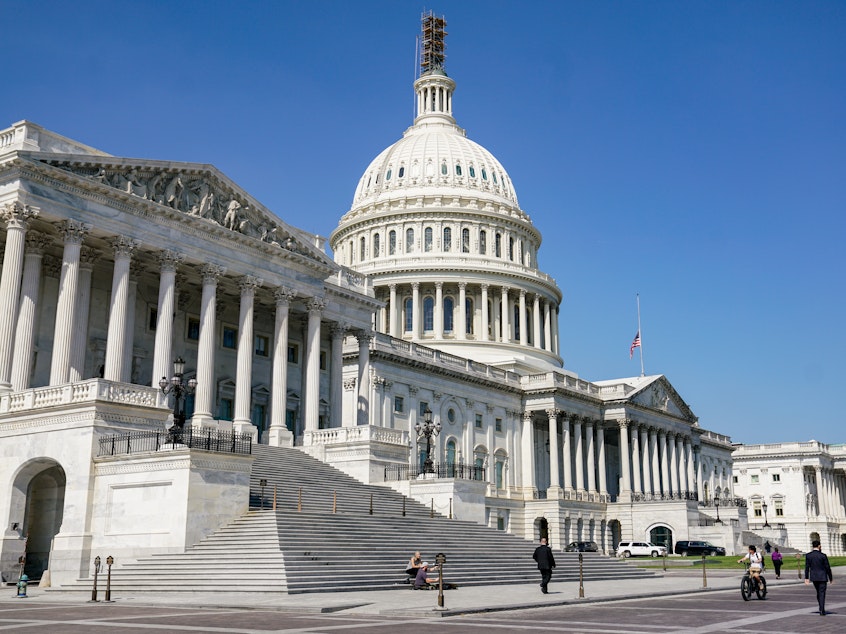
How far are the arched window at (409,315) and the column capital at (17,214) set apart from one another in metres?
69.8

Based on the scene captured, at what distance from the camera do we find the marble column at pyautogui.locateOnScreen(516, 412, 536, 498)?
94812mm

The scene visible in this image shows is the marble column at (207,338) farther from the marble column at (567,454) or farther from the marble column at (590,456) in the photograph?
the marble column at (590,456)

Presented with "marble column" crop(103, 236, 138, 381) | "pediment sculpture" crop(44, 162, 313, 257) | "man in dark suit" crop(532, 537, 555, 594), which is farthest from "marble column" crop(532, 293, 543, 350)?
"man in dark suit" crop(532, 537, 555, 594)

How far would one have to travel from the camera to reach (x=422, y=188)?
121m

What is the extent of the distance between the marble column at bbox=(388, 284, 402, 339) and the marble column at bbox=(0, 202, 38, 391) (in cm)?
6736

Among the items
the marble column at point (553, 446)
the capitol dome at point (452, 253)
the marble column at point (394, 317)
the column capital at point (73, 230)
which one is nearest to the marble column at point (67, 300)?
the column capital at point (73, 230)

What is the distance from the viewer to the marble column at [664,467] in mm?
108812

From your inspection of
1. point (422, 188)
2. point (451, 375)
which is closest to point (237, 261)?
point (451, 375)

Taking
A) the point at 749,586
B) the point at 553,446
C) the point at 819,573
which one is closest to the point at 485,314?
the point at 553,446

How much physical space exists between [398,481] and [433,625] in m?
30.3

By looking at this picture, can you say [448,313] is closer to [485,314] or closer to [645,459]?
[485,314]

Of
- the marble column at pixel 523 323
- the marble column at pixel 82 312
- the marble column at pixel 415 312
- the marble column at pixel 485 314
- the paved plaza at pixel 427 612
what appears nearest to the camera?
the paved plaza at pixel 427 612

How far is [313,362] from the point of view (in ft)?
195

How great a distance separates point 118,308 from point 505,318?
70.5m
